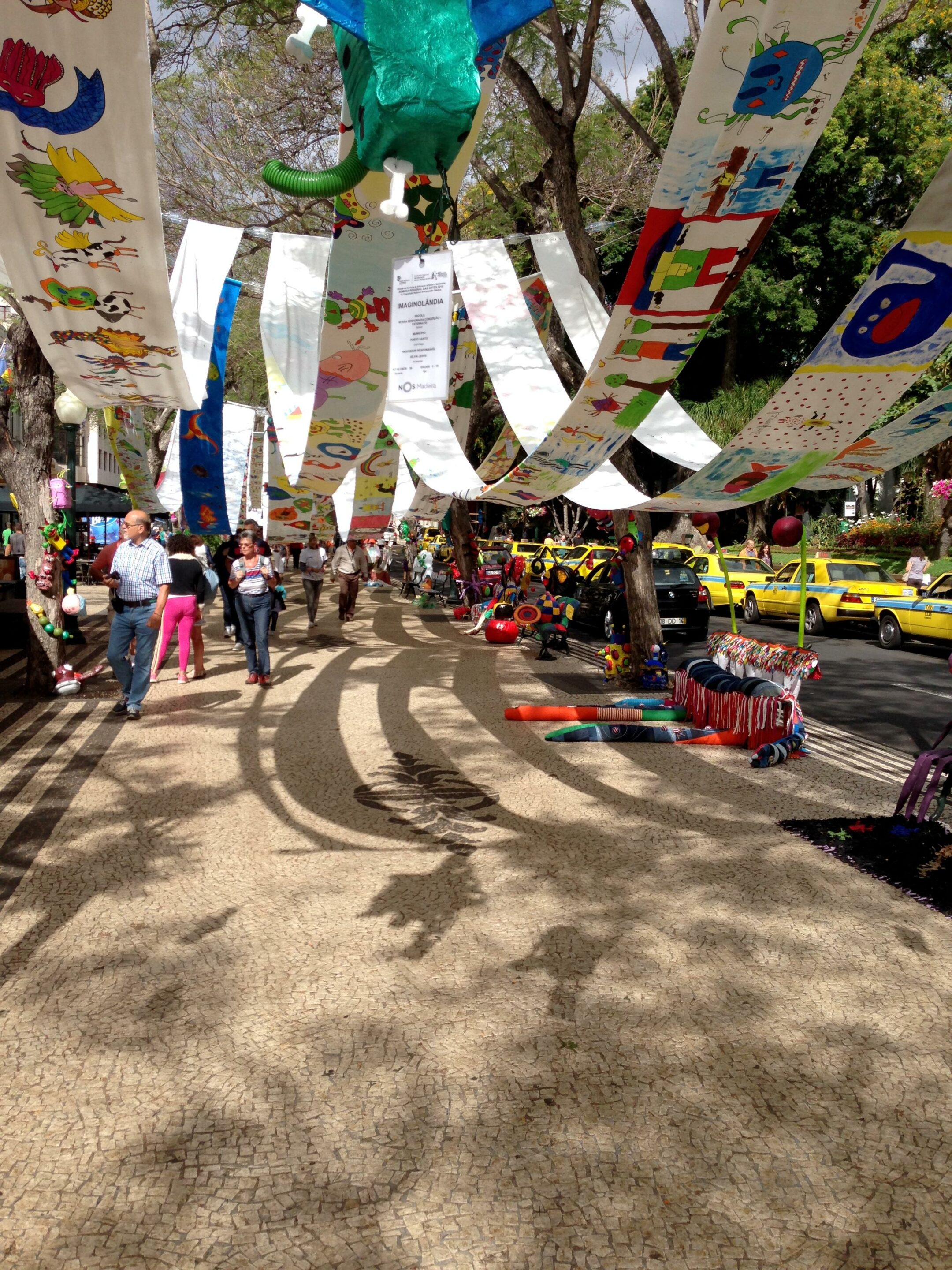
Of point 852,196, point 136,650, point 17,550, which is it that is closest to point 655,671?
point 136,650

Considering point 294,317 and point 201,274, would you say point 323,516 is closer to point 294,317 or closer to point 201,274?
point 294,317

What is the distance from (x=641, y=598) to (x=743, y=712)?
122 inches

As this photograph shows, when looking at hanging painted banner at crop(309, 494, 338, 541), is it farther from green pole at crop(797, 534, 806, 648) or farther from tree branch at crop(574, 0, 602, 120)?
green pole at crop(797, 534, 806, 648)

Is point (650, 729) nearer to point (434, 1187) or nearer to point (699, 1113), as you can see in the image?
point (699, 1113)

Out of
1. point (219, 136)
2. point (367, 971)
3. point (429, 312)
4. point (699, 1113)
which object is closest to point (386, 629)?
point (219, 136)

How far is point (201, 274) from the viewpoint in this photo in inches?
300

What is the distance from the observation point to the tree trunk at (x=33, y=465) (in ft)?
31.6

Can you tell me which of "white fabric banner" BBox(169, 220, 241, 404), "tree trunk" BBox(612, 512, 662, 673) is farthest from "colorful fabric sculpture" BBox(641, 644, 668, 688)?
"white fabric banner" BBox(169, 220, 241, 404)

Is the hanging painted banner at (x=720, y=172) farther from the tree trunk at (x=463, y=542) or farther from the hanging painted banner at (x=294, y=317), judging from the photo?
the tree trunk at (x=463, y=542)

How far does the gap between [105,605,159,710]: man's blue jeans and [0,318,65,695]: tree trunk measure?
1.39 metres

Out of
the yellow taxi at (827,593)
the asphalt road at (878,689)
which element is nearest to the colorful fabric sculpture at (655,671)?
the asphalt road at (878,689)

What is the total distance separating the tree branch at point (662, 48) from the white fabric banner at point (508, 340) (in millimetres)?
2165

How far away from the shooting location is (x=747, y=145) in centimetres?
395

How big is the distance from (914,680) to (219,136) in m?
13.4
